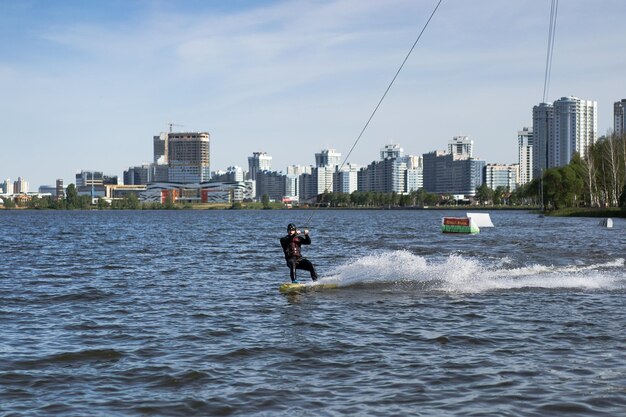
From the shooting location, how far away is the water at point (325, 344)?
11211 millimetres

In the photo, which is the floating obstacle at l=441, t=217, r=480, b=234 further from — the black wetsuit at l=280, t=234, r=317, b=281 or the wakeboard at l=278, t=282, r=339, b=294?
the black wetsuit at l=280, t=234, r=317, b=281

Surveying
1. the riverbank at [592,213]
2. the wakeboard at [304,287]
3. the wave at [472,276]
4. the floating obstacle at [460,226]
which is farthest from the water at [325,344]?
the riverbank at [592,213]

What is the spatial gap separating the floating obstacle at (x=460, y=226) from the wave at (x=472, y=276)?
3801 cm

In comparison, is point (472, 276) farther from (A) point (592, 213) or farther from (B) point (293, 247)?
(A) point (592, 213)

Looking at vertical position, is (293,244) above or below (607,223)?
above

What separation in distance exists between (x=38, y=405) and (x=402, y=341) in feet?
24.1

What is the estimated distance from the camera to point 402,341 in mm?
15492


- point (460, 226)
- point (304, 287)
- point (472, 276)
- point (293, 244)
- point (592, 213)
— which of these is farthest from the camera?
point (592, 213)

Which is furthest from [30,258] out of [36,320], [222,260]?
[36,320]

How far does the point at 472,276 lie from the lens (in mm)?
27094

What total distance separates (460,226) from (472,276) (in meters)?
45.4

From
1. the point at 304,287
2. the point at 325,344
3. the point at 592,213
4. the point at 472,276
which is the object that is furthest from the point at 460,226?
the point at 325,344

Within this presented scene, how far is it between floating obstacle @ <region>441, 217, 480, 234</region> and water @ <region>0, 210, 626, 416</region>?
4035 cm

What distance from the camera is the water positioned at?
11.2 metres
